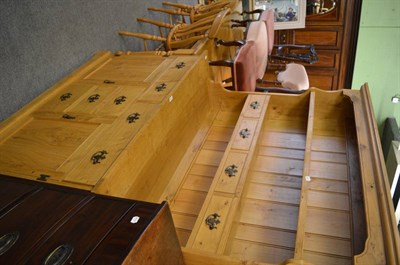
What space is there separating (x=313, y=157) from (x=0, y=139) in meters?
1.55

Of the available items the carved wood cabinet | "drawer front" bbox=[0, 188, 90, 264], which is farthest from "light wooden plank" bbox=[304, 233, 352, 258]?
the carved wood cabinet

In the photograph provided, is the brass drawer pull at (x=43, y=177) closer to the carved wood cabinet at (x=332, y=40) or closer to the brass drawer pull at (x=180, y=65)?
the brass drawer pull at (x=180, y=65)

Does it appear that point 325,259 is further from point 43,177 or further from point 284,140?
point 43,177

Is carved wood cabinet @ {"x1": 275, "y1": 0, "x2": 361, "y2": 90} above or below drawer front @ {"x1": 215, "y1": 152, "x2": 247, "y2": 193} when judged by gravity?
below

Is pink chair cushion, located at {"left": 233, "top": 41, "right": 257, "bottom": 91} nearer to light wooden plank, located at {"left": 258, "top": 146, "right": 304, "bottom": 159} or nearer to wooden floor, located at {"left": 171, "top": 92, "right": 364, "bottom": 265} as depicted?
wooden floor, located at {"left": 171, "top": 92, "right": 364, "bottom": 265}

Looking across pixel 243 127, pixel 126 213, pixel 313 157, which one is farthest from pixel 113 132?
pixel 313 157

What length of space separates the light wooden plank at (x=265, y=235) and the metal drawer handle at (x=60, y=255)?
793mm

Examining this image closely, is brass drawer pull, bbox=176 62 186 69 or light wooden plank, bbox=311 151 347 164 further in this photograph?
brass drawer pull, bbox=176 62 186 69

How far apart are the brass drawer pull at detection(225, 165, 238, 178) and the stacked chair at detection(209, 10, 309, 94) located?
0.80 meters

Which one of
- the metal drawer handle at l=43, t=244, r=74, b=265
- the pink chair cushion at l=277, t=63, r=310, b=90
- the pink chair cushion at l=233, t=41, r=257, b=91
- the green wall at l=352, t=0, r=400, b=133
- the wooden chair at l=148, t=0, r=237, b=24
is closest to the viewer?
the metal drawer handle at l=43, t=244, r=74, b=265

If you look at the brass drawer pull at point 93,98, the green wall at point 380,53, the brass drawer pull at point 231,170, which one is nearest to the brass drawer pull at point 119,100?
the brass drawer pull at point 93,98

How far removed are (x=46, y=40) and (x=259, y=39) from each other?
5.48 ft

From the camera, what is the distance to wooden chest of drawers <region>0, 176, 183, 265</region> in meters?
0.77

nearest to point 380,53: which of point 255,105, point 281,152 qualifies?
point 255,105
